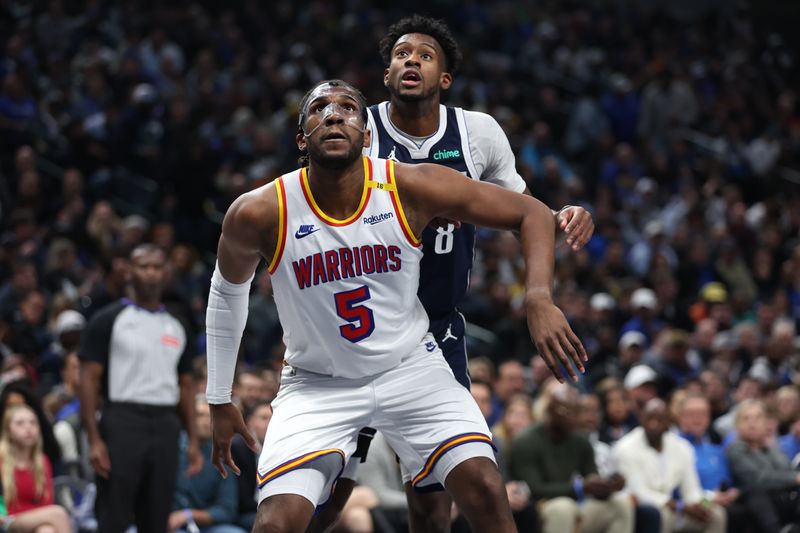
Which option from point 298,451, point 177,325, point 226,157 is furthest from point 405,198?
point 226,157

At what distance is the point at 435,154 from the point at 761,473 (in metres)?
5.83

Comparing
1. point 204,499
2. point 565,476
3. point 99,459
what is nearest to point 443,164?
point 99,459

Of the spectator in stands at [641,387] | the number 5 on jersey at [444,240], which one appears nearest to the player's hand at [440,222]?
the number 5 on jersey at [444,240]

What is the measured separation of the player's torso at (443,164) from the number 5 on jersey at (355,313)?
754 mm

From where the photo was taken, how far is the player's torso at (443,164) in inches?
222

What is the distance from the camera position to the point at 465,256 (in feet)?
18.7

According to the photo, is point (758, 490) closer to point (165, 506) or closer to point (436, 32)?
point (165, 506)

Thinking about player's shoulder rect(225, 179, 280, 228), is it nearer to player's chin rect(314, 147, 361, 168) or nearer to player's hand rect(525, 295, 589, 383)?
player's chin rect(314, 147, 361, 168)

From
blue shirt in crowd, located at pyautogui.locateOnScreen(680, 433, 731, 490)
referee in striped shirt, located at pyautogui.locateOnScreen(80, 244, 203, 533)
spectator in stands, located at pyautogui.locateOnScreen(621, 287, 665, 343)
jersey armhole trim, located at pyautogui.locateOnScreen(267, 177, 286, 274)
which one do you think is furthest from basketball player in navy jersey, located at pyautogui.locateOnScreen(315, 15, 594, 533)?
spectator in stands, located at pyautogui.locateOnScreen(621, 287, 665, 343)

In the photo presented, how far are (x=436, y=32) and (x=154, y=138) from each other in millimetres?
9355

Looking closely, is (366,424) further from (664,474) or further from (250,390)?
(664,474)

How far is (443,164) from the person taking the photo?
5.66 m

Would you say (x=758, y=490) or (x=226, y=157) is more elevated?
(x=226, y=157)

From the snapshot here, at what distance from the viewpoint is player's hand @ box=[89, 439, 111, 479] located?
25.8 ft
